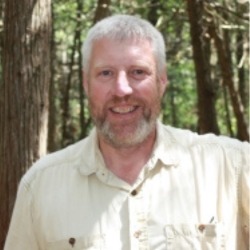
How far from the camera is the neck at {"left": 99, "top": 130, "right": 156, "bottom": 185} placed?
9.36 feet

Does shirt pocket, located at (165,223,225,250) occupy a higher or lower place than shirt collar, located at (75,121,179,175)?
lower

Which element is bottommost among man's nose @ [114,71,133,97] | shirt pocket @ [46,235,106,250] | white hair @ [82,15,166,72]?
shirt pocket @ [46,235,106,250]

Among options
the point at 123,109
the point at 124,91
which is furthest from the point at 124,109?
the point at 124,91

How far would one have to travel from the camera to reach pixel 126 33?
2.83 metres

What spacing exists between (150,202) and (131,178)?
6.7 inches

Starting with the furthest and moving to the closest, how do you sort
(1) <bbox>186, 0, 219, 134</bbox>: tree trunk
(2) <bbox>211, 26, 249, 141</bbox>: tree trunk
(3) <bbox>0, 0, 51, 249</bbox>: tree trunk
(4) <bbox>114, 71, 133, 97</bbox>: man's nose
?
1. (2) <bbox>211, 26, 249, 141</bbox>: tree trunk
2. (1) <bbox>186, 0, 219, 134</bbox>: tree trunk
3. (3) <bbox>0, 0, 51, 249</bbox>: tree trunk
4. (4) <bbox>114, 71, 133, 97</bbox>: man's nose

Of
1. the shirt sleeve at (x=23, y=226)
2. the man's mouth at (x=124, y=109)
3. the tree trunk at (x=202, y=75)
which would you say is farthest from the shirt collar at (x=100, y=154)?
the tree trunk at (x=202, y=75)

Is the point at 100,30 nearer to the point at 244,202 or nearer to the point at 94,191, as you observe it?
the point at 94,191

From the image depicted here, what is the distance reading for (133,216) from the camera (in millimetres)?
2689

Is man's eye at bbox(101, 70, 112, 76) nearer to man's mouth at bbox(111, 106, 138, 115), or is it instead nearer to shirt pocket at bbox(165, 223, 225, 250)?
man's mouth at bbox(111, 106, 138, 115)

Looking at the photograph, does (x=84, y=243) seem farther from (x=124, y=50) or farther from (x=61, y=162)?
(x=124, y=50)

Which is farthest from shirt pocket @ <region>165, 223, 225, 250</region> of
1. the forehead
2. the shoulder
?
the forehead

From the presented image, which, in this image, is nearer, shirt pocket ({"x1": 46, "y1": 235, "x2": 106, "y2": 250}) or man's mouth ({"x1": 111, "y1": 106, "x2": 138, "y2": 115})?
shirt pocket ({"x1": 46, "y1": 235, "x2": 106, "y2": 250})

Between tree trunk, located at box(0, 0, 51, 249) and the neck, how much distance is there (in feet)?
6.64
